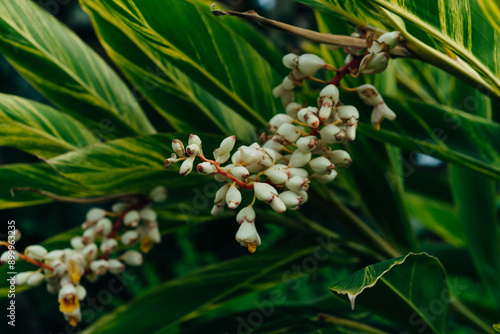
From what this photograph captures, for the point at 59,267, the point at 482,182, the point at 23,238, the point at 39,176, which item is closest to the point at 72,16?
the point at 23,238

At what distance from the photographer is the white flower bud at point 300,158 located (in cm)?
→ 52

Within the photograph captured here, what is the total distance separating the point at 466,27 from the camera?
537 millimetres

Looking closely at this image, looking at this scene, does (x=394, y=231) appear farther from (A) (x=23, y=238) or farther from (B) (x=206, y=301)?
(A) (x=23, y=238)

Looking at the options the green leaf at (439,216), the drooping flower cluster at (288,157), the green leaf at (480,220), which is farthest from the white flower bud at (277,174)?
the green leaf at (439,216)

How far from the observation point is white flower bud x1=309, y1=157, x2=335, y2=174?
0.53m

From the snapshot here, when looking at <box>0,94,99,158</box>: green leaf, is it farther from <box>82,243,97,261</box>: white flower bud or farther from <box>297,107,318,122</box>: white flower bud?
<box>297,107,318,122</box>: white flower bud

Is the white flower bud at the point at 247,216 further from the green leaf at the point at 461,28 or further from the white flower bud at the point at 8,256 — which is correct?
the white flower bud at the point at 8,256

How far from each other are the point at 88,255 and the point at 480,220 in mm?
753

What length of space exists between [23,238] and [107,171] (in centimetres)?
135

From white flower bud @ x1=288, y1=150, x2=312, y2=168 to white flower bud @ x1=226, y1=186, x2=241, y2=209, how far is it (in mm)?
74

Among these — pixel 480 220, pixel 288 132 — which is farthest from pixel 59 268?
pixel 480 220

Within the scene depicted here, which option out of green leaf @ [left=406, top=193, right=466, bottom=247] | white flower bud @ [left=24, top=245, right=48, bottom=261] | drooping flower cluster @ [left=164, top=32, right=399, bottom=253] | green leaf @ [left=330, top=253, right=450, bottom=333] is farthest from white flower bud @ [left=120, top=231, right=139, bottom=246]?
green leaf @ [left=406, top=193, right=466, bottom=247]

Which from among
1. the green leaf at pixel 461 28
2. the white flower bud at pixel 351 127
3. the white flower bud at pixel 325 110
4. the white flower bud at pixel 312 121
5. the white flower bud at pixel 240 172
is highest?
the green leaf at pixel 461 28

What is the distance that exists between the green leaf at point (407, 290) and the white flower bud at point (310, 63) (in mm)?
229
